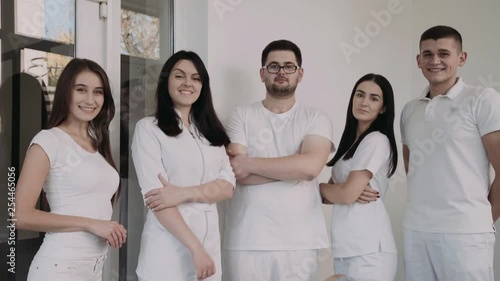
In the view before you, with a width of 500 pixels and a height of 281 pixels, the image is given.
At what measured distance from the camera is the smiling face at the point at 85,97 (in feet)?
5.48

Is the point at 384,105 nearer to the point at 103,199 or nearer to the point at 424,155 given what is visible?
the point at 424,155

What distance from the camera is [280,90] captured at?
213 centimetres

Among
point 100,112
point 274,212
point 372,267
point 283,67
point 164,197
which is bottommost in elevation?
point 372,267

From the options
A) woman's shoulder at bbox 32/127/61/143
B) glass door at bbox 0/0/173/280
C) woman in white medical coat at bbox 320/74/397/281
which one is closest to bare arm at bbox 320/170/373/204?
woman in white medical coat at bbox 320/74/397/281

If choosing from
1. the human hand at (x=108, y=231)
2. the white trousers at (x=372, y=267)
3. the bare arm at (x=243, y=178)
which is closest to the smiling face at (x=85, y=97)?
the human hand at (x=108, y=231)

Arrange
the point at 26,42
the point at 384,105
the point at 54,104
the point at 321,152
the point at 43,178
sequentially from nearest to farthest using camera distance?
1. the point at 43,178
2. the point at 54,104
3. the point at 26,42
4. the point at 321,152
5. the point at 384,105

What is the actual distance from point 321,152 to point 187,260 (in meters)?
0.73

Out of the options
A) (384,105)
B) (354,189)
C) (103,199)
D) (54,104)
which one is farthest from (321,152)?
(54,104)

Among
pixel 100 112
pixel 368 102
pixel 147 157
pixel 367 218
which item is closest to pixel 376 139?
pixel 368 102

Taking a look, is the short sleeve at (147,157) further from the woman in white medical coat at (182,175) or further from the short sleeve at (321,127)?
the short sleeve at (321,127)

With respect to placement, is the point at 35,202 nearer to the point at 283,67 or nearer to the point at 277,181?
the point at 277,181

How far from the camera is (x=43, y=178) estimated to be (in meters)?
1.54

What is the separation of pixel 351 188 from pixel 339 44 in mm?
1499

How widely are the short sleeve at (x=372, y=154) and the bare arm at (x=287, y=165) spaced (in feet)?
0.58
